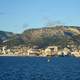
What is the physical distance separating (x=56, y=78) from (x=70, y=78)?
3.40 m

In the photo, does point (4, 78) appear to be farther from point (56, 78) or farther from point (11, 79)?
point (56, 78)

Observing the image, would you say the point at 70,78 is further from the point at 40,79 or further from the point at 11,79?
the point at 11,79

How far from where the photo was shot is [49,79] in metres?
98.3

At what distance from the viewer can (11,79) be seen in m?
97.6

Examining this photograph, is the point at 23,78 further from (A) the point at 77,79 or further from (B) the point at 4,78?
(A) the point at 77,79

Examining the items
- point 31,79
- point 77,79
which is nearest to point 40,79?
point 31,79

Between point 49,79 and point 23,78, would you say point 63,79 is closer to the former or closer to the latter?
point 49,79

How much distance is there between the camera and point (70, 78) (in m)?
101

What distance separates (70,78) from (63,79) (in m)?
3.92

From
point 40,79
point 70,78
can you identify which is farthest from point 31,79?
point 70,78

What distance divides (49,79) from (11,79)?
891 centimetres

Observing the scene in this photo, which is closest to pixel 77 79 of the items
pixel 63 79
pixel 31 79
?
pixel 63 79

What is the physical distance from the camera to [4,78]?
9962 centimetres

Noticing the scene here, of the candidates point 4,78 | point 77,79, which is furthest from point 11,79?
point 77,79
